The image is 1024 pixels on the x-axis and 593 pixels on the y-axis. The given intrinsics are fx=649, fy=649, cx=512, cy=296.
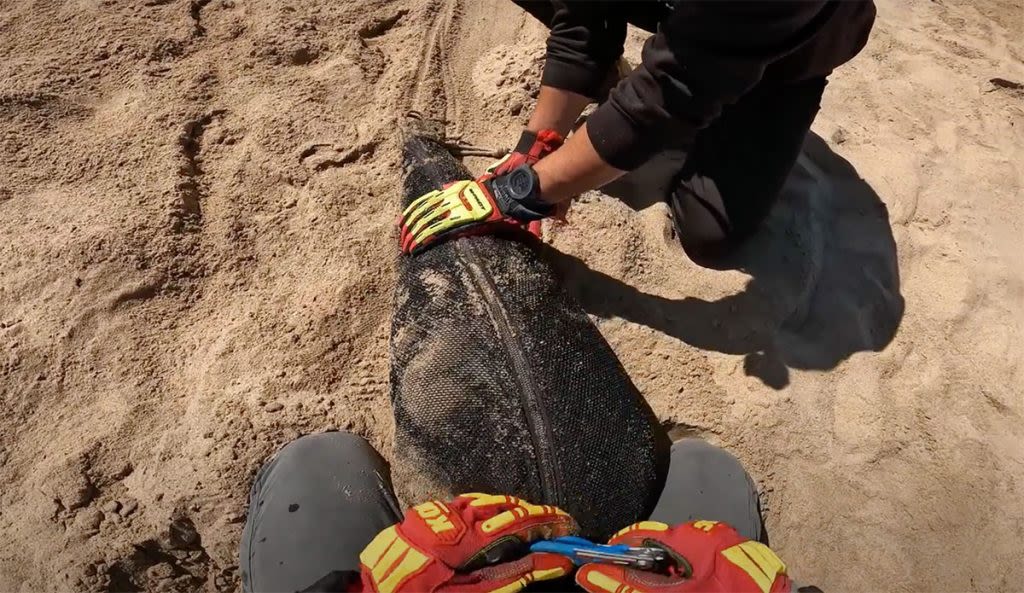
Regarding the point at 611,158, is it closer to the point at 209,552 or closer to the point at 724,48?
the point at 724,48

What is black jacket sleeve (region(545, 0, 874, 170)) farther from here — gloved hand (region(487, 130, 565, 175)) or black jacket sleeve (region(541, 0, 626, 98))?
gloved hand (region(487, 130, 565, 175))

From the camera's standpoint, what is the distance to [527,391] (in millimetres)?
1378

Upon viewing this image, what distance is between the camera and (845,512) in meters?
1.60

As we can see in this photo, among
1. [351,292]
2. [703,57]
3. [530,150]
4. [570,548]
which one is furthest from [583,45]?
[570,548]

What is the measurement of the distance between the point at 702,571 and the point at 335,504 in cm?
83

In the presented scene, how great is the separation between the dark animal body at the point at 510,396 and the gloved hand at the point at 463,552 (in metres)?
0.12

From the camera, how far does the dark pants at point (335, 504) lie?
141 centimetres

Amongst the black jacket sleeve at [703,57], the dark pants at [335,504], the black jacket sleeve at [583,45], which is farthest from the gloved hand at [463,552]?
the black jacket sleeve at [583,45]

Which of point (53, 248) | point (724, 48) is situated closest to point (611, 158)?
point (724, 48)

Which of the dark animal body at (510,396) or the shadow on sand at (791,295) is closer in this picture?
the dark animal body at (510,396)

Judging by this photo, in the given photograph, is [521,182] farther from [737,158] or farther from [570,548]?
[570,548]

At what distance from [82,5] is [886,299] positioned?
8.40ft

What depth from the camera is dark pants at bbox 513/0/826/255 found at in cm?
163

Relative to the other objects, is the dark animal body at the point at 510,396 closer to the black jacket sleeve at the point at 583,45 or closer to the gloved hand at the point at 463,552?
the gloved hand at the point at 463,552
